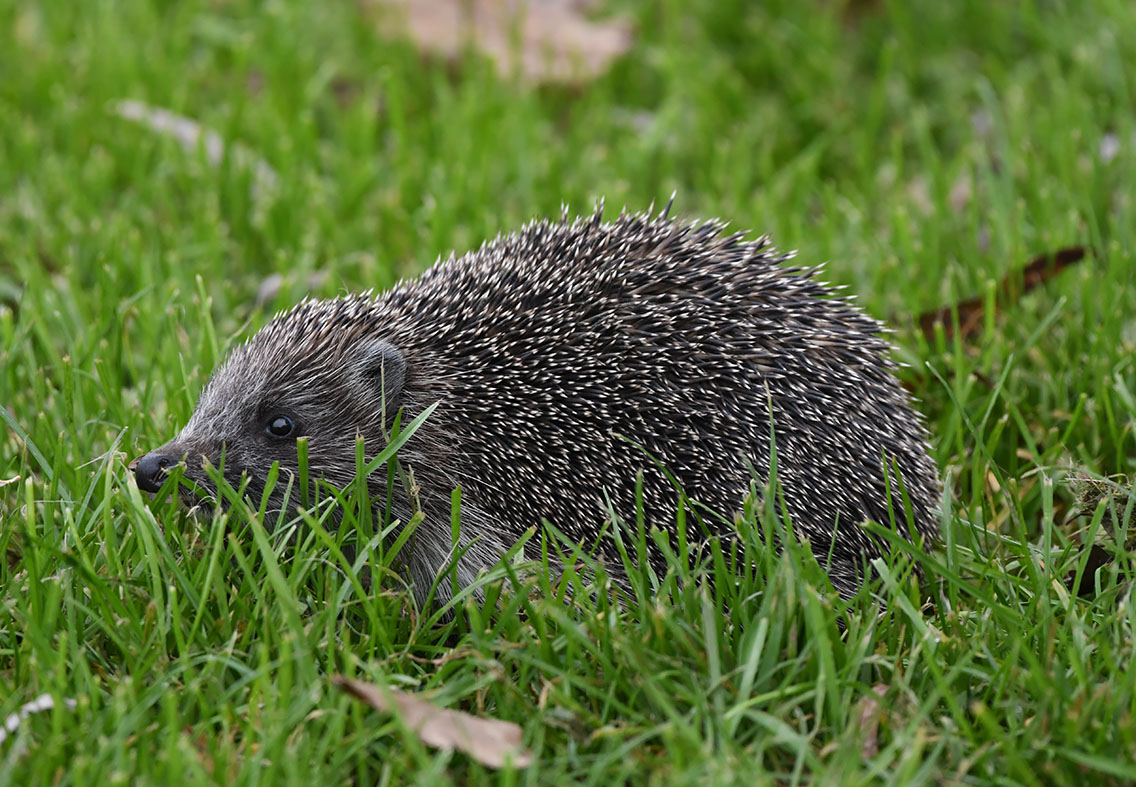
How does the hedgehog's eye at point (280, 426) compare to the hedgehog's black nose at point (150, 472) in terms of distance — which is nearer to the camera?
the hedgehog's black nose at point (150, 472)

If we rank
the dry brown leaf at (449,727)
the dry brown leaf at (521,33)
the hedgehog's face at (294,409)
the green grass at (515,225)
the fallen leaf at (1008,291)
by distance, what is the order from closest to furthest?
the dry brown leaf at (449,727) < the green grass at (515,225) < the hedgehog's face at (294,409) < the fallen leaf at (1008,291) < the dry brown leaf at (521,33)

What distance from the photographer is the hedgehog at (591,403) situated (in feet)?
14.4

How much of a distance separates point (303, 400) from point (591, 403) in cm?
108

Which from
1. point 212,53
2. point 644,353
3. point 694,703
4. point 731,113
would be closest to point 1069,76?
point 731,113

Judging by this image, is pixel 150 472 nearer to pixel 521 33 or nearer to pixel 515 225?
pixel 515 225

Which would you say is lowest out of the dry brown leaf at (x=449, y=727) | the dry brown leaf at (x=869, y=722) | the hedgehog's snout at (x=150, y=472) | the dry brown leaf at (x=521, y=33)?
the dry brown leaf at (x=449, y=727)

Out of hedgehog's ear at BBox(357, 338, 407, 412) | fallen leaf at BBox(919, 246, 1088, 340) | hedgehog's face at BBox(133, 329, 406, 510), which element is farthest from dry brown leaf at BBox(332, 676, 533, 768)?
fallen leaf at BBox(919, 246, 1088, 340)

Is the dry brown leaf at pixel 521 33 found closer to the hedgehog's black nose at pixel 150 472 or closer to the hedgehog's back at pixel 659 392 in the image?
the hedgehog's back at pixel 659 392

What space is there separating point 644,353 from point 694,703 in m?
1.39

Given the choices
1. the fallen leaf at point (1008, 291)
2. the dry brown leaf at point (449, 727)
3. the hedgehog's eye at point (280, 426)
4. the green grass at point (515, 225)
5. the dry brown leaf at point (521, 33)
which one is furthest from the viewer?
the dry brown leaf at point (521, 33)

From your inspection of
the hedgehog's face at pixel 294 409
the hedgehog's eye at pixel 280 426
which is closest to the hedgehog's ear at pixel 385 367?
the hedgehog's face at pixel 294 409

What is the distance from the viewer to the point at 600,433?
174 inches

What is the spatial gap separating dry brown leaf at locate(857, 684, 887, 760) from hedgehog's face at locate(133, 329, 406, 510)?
1.93 metres

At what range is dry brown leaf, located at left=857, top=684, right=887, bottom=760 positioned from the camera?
3.45 metres
